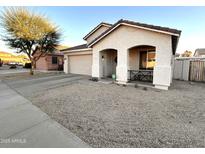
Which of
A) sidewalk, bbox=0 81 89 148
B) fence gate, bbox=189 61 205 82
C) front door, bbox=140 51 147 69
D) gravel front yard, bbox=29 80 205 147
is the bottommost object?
sidewalk, bbox=0 81 89 148

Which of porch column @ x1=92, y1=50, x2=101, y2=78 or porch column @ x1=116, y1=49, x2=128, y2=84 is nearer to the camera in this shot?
porch column @ x1=116, y1=49, x2=128, y2=84

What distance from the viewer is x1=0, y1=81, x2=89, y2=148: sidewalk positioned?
9.13ft

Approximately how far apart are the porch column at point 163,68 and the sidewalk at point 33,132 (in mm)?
6429

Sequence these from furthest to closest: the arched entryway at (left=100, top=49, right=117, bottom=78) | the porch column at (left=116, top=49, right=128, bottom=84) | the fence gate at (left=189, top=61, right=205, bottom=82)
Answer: the arched entryway at (left=100, top=49, right=117, bottom=78) → the fence gate at (left=189, top=61, right=205, bottom=82) → the porch column at (left=116, top=49, right=128, bottom=84)

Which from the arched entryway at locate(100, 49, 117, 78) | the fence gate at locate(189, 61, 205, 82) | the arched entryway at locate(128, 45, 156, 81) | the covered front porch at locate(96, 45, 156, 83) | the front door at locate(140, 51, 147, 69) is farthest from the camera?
the arched entryway at locate(100, 49, 117, 78)

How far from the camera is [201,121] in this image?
3.81 meters

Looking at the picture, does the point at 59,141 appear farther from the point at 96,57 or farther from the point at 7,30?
the point at 7,30

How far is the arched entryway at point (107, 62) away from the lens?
37.7ft

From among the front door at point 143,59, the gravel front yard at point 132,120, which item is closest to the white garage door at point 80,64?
the front door at point 143,59

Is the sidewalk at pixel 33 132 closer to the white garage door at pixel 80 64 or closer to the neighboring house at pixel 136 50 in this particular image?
the neighboring house at pixel 136 50

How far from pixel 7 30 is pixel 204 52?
137 feet

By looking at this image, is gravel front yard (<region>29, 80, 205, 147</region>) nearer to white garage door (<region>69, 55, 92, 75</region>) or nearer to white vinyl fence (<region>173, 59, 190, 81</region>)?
white vinyl fence (<region>173, 59, 190, 81</region>)

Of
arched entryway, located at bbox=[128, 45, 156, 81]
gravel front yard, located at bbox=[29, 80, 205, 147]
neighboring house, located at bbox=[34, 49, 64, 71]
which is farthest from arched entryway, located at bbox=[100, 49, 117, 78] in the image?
neighboring house, located at bbox=[34, 49, 64, 71]
